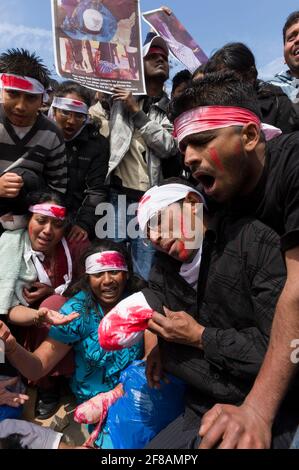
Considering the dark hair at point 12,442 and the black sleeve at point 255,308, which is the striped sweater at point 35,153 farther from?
the black sleeve at point 255,308

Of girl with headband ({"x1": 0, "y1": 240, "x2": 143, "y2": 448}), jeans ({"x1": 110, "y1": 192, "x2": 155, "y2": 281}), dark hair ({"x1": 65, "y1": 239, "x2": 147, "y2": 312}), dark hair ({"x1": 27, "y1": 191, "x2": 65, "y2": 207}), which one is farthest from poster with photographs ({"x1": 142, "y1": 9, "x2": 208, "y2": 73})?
girl with headband ({"x1": 0, "y1": 240, "x2": 143, "y2": 448})

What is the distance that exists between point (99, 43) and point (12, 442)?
2.75 meters

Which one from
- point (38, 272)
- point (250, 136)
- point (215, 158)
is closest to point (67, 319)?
point (38, 272)

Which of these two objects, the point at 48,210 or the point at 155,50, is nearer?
the point at 48,210

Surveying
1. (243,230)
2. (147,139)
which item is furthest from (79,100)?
(243,230)

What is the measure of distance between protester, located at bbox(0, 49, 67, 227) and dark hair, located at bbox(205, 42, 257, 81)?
125 cm

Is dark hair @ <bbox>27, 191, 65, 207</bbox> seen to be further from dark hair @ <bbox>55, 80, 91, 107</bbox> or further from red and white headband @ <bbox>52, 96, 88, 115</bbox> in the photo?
dark hair @ <bbox>55, 80, 91, 107</bbox>

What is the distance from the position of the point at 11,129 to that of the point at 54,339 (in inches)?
58.8

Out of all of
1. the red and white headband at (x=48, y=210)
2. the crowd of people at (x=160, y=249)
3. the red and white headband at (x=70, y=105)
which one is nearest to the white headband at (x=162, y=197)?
the crowd of people at (x=160, y=249)

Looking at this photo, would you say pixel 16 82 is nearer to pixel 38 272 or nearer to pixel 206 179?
pixel 38 272

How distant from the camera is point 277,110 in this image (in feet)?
8.82

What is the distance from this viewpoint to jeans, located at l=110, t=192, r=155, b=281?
352 cm

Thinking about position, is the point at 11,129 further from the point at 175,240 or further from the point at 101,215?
the point at 175,240

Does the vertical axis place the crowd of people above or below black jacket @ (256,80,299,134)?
below
